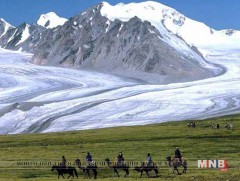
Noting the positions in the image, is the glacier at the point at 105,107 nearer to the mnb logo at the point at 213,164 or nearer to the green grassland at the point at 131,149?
the green grassland at the point at 131,149

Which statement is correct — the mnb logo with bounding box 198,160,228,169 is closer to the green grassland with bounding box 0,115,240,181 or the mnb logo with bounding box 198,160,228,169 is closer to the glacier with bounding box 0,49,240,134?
the green grassland with bounding box 0,115,240,181

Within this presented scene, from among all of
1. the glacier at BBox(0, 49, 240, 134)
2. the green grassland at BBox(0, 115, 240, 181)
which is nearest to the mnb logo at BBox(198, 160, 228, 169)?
the green grassland at BBox(0, 115, 240, 181)

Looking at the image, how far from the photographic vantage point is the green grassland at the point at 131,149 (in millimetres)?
46500

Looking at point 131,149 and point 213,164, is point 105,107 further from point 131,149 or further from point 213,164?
point 213,164

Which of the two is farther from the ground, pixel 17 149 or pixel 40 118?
pixel 40 118

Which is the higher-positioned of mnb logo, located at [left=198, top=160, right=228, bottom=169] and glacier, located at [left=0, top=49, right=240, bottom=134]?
glacier, located at [left=0, top=49, right=240, bottom=134]

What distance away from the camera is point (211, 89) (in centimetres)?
18362

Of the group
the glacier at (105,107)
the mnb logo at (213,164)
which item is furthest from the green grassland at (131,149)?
the glacier at (105,107)

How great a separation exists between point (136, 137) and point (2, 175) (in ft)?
116

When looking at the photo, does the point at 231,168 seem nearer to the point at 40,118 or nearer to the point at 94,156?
the point at 94,156

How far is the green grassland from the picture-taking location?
1831 inches

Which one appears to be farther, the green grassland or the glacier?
the glacier

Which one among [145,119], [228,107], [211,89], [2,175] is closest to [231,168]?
[2,175]

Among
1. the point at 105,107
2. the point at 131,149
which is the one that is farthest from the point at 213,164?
the point at 105,107
